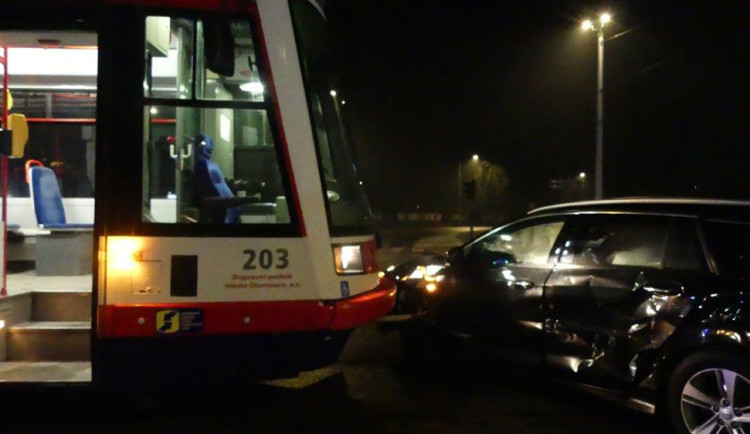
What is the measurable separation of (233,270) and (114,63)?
5.19ft

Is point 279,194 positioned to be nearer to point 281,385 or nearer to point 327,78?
point 327,78

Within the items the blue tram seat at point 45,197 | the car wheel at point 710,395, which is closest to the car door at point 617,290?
the car wheel at point 710,395

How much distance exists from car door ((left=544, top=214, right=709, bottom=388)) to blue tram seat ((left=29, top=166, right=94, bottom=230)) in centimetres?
549

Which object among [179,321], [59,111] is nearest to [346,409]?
[179,321]

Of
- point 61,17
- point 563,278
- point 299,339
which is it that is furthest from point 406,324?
point 61,17

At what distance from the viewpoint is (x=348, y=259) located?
17.4 ft

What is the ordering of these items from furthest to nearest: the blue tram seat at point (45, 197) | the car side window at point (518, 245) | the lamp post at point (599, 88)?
the lamp post at point (599, 88) → the blue tram seat at point (45, 197) → the car side window at point (518, 245)

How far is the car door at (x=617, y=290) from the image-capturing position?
5.32 m

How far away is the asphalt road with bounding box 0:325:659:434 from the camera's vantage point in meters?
5.68

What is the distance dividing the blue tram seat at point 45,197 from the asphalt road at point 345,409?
262cm

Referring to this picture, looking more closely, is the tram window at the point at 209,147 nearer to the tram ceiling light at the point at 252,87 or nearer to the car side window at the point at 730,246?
the tram ceiling light at the point at 252,87

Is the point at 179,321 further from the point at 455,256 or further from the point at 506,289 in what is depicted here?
the point at 455,256

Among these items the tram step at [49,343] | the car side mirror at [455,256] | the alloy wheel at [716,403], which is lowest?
the alloy wheel at [716,403]

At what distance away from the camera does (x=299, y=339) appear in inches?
202
